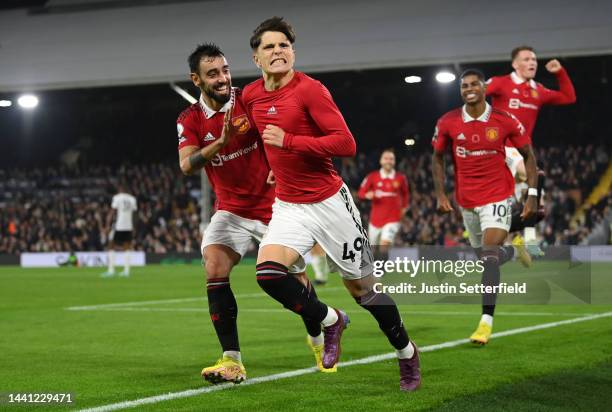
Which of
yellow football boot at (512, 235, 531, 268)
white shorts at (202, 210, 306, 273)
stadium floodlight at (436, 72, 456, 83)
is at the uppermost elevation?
stadium floodlight at (436, 72, 456, 83)

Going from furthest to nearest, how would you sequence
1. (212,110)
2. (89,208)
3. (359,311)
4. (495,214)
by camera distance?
(89,208) → (359,311) → (495,214) → (212,110)

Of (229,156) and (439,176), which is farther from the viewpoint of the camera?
→ (439,176)

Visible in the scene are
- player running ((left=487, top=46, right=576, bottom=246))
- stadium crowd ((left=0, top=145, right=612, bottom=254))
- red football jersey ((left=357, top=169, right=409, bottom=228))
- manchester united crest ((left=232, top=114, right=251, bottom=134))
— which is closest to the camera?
manchester united crest ((left=232, top=114, right=251, bottom=134))

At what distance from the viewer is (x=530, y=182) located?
27.7 feet

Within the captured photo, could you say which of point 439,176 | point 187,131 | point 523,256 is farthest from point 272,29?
point 523,256

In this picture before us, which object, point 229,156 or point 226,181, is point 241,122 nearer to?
point 229,156

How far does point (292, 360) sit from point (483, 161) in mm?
2831

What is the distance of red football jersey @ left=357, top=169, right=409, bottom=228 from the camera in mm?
17562

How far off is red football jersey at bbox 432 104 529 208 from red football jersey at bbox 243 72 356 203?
129 inches

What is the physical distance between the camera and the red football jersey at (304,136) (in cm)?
530

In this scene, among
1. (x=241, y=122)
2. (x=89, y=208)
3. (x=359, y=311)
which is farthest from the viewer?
(x=89, y=208)

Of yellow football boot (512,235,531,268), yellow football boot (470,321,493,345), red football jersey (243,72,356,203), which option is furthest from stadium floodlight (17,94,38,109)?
red football jersey (243,72,356,203)
